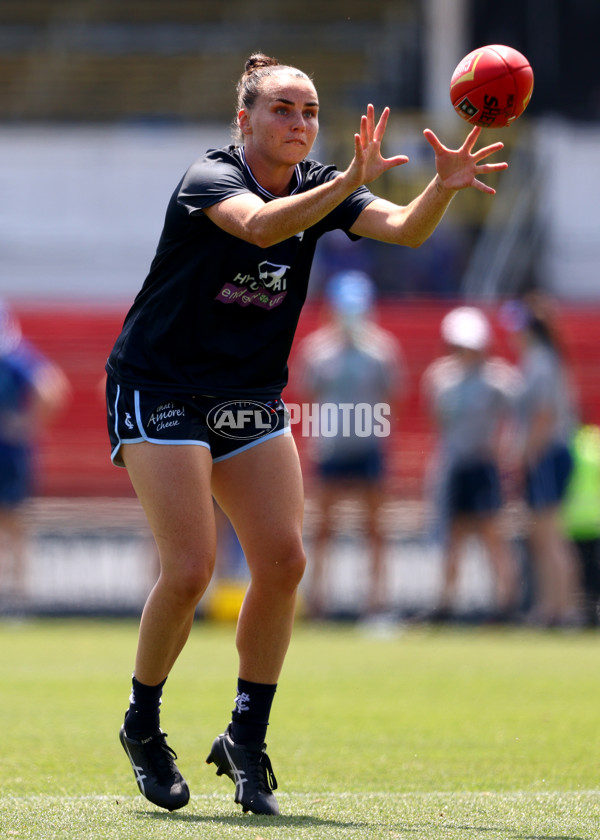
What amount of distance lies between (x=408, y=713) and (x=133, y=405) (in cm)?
283

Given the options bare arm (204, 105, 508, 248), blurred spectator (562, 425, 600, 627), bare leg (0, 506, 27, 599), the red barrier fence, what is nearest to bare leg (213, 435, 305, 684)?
bare arm (204, 105, 508, 248)

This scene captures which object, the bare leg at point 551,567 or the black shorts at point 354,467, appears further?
the black shorts at point 354,467

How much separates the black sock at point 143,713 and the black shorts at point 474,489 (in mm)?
6739

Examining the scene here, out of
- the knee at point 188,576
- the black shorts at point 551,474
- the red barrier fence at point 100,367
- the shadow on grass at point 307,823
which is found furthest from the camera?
the red barrier fence at point 100,367

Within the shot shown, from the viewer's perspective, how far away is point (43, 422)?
36.6 ft

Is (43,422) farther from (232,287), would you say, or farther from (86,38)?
(86,38)

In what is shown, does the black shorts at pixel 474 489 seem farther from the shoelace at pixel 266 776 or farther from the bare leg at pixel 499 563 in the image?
the shoelace at pixel 266 776

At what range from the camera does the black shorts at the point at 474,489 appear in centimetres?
1073

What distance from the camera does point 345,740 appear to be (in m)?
5.60

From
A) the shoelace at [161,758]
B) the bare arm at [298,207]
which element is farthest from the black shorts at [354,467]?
the bare arm at [298,207]

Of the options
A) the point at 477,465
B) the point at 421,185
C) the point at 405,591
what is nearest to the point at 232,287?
the point at 477,465

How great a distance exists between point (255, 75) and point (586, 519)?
7.76 m

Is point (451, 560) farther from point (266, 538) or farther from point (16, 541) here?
point (266, 538)

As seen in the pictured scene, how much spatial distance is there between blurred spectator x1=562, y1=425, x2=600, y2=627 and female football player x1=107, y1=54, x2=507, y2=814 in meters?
7.29
